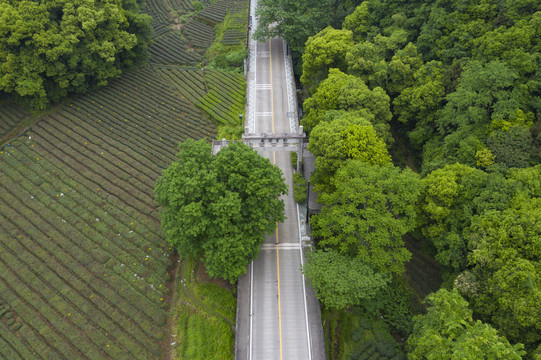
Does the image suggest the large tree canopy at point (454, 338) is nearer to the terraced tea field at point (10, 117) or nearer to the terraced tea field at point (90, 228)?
the terraced tea field at point (90, 228)

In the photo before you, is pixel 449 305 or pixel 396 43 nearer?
pixel 449 305

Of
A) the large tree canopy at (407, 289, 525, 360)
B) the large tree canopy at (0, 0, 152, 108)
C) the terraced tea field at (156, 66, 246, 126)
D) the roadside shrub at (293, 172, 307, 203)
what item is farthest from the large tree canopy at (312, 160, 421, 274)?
the large tree canopy at (0, 0, 152, 108)

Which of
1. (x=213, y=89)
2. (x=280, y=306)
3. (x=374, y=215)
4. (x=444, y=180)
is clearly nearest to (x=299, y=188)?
(x=374, y=215)

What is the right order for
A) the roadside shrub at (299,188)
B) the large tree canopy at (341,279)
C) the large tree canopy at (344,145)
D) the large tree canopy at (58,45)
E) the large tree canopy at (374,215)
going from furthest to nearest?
the large tree canopy at (58,45)
the roadside shrub at (299,188)
the large tree canopy at (344,145)
the large tree canopy at (374,215)
the large tree canopy at (341,279)

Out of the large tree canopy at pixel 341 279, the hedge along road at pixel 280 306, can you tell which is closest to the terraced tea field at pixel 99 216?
the hedge along road at pixel 280 306

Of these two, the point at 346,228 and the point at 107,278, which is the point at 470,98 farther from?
the point at 107,278

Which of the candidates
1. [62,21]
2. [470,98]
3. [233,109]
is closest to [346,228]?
[470,98]

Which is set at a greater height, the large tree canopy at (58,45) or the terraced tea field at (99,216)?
the large tree canopy at (58,45)
